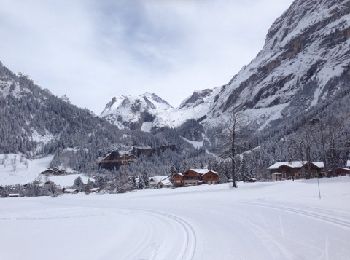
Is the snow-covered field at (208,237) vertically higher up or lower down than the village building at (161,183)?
lower down

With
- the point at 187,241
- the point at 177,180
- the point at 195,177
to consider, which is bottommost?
the point at 187,241

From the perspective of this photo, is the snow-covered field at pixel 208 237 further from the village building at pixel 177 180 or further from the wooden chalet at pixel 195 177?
the village building at pixel 177 180

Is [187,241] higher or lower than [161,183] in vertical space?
lower

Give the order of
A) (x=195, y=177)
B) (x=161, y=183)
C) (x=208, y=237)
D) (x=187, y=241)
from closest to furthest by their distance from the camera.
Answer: (x=187, y=241)
(x=208, y=237)
(x=195, y=177)
(x=161, y=183)

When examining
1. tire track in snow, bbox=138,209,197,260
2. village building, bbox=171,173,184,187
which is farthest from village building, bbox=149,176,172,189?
tire track in snow, bbox=138,209,197,260

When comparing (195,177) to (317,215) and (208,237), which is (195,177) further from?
(208,237)

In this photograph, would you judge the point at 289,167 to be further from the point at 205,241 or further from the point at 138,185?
the point at 205,241

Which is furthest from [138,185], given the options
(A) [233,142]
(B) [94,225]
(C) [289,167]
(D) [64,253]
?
(D) [64,253]

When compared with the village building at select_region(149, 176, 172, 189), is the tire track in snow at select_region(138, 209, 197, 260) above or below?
below

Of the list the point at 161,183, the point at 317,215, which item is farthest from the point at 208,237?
the point at 161,183

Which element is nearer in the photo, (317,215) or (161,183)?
(317,215)

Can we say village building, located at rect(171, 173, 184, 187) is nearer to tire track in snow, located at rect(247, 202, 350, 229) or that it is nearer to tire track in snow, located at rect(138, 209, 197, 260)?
tire track in snow, located at rect(247, 202, 350, 229)

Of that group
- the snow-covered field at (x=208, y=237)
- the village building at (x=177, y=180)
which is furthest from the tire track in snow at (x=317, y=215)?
the village building at (x=177, y=180)

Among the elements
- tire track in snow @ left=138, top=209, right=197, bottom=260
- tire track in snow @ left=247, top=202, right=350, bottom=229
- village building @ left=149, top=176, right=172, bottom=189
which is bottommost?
tire track in snow @ left=138, top=209, right=197, bottom=260
